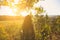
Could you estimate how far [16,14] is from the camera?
11.6ft

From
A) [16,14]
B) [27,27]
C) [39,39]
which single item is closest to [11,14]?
[16,14]

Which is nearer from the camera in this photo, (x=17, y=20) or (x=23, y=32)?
(x=23, y=32)

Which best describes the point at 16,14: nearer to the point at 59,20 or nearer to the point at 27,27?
the point at 27,27

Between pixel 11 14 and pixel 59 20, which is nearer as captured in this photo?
pixel 11 14

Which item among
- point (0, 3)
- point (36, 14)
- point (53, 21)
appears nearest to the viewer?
point (0, 3)

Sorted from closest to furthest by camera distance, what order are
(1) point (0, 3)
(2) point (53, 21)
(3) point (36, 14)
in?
(1) point (0, 3)
(3) point (36, 14)
(2) point (53, 21)

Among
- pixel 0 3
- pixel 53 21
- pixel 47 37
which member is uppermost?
pixel 0 3

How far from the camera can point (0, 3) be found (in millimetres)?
3428

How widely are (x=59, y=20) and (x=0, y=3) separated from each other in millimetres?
1279

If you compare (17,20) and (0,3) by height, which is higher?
(0,3)

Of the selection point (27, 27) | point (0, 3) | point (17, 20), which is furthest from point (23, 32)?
point (0, 3)

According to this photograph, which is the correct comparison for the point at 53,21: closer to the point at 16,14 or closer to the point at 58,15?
the point at 58,15

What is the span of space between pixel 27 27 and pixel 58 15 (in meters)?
0.81

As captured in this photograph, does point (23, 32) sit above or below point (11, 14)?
below
